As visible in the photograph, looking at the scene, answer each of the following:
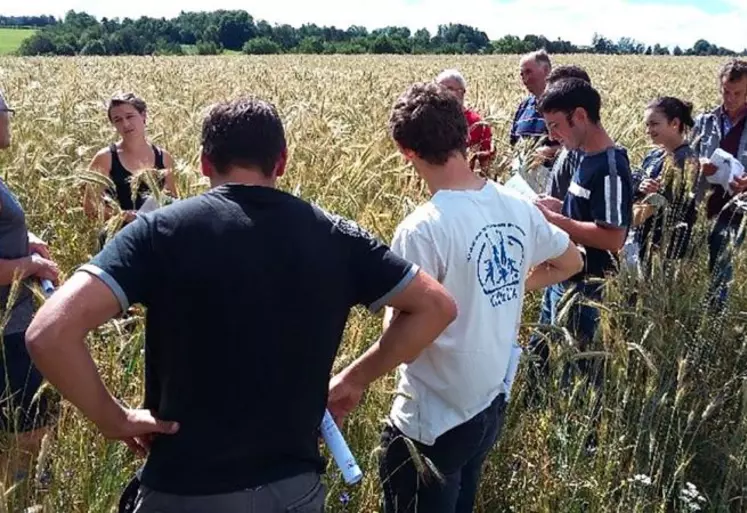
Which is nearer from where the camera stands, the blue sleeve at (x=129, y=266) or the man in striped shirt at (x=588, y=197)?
the blue sleeve at (x=129, y=266)

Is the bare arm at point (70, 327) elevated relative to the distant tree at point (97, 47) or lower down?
elevated

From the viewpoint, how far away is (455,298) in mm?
2357

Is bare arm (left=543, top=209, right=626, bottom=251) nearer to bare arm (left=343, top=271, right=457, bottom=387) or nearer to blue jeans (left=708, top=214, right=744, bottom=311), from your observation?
blue jeans (left=708, top=214, right=744, bottom=311)

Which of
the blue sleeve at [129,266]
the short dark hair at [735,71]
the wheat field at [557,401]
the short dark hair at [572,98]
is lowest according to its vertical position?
the wheat field at [557,401]

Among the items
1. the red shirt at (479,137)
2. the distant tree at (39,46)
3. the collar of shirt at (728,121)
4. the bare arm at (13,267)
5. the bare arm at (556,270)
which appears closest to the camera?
the bare arm at (13,267)

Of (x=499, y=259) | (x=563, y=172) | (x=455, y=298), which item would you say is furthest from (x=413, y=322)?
(x=563, y=172)

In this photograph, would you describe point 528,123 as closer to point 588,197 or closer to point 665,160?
point 665,160

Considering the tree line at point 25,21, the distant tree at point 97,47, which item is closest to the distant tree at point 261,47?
the distant tree at point 97,47

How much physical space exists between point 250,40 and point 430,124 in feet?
176

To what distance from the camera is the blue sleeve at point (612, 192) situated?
11.0ft

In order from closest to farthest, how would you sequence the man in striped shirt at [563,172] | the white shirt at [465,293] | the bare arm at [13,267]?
1. the white shirt at [465,293]
2. the bare arm at [13,267]
3. the man in striped shirt at [563,172]

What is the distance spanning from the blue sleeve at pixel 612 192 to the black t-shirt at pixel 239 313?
1.62 m

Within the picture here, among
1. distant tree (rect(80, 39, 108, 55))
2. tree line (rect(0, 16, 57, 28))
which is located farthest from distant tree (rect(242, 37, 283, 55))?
tree line (rect(0, 16, 57, 28))

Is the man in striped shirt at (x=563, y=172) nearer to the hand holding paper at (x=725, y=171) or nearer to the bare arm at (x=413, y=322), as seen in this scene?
the hand holding paper at (x=725, y=171)
